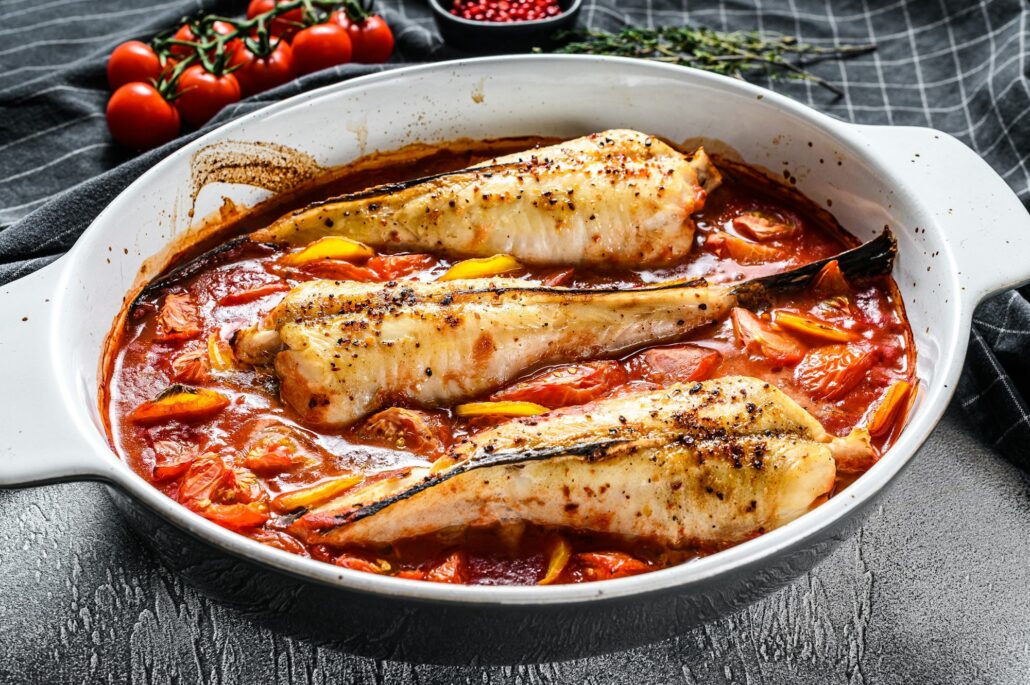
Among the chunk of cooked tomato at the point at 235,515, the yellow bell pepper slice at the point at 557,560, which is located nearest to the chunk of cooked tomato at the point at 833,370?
the yellow bell pepper slice at the point at 557,560

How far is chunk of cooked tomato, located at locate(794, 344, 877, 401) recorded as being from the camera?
3.02 meters

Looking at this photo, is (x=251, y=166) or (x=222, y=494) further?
(x=251, y=166)

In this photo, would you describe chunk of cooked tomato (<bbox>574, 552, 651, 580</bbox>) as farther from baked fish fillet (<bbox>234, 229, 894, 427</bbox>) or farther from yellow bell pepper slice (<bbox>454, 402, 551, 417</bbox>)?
baked fish fillet (<bbox>234, 229, 894, 427</bbox>)

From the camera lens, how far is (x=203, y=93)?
439 centimetres

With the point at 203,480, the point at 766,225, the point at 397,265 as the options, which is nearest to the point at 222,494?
the point at 203,480

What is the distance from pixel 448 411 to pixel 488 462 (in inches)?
17.8

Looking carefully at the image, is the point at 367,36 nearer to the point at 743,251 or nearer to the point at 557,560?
the point at 743,251

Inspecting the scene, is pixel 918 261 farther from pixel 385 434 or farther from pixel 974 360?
pixel 385 434

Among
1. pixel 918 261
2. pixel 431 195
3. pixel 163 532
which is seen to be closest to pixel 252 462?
pixel 163 532

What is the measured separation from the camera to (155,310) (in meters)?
3.30

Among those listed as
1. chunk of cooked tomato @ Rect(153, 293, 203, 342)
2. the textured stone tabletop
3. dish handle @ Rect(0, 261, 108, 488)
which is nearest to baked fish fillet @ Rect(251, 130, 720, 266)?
chunk of cooked tomato @ Rect(153, 293, 203, 342)

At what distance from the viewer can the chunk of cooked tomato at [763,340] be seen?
10.2 feet

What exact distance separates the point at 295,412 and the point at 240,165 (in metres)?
1.07

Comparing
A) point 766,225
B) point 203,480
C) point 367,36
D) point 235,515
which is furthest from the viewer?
point 367,36
